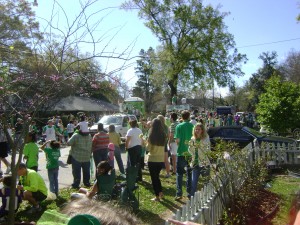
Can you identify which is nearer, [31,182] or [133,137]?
[31,182]

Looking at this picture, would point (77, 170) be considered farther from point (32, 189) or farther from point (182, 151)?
point (182, 151)

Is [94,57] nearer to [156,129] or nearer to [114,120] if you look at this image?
[156,129]

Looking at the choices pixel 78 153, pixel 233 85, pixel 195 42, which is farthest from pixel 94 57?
pixel 233 85

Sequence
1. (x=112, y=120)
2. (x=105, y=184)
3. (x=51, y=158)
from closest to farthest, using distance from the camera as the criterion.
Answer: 1. (x=105, y=184)
2. (x=51, y=158)
3. (x=112, y=120)

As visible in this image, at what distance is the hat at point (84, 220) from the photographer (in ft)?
4.58

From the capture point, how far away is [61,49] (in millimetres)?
3984

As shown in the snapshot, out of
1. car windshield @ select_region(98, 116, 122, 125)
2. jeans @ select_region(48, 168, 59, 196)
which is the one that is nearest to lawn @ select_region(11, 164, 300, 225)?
jeans @ select_region(48, 168, 59, 196)

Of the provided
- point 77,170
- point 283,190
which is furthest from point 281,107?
point 77,170

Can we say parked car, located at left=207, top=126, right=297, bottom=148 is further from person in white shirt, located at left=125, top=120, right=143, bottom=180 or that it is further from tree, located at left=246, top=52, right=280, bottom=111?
tree, located at left=246, top=52, right=280, bottom=111

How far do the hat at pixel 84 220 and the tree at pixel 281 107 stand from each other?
1744 cm

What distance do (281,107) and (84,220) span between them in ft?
Answer: 57.5

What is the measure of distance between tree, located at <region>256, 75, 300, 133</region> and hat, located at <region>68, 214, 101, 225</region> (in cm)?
1744

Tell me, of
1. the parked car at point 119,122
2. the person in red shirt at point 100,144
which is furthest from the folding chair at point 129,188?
the parked car at point 119,122

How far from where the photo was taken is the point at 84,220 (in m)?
1.42
